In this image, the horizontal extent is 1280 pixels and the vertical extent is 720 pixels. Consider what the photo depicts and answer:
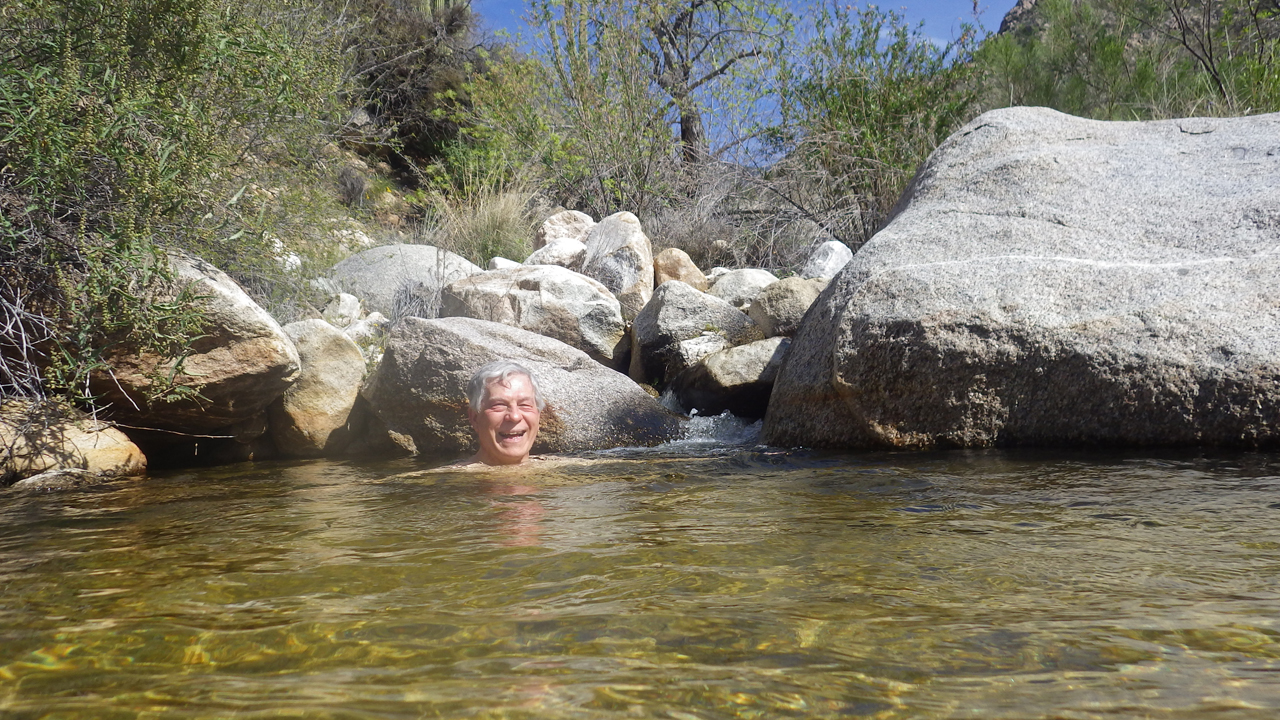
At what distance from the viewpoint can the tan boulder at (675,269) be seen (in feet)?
30.2

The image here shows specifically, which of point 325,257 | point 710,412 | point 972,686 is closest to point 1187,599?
point 972,686

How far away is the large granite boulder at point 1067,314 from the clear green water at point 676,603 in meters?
0.57

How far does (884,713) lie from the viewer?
140 cm

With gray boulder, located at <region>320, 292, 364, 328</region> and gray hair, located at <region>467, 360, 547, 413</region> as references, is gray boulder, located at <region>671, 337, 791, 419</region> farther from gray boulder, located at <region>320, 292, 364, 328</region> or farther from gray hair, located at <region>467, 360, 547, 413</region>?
gray boulder, located at <region>320, 292, 364, 328</region>

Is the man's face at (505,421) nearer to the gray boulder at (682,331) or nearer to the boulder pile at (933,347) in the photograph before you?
the boulder pile at (933,347)

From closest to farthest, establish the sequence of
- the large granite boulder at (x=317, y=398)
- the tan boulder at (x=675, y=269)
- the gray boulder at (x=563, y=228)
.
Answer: the large granite boulder at (x=317, y=398), the tan boulder at (x=675, y=269), the gray boulder at (x=563, y=228)

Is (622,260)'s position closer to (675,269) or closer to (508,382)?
(675,269)

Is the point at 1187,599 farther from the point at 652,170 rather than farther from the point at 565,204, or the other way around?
the point at 565,204

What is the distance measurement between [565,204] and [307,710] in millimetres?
12400

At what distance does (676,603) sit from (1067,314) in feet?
10.4

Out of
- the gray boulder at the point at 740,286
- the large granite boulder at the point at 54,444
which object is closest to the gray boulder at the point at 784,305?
the gray boulder at the point at 740,286

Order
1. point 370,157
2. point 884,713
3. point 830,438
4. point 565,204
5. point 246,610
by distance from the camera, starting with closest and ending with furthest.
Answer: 1. point 884,713
2. point 246,610
3. point 830,438
4. point 565,204
5. point 370,157

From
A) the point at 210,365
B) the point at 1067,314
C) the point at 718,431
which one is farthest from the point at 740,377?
the point at 210,365

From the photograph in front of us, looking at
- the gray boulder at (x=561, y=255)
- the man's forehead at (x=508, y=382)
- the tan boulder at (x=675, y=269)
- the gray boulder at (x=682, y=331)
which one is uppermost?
the gray boulder at (x=561, y=255)
